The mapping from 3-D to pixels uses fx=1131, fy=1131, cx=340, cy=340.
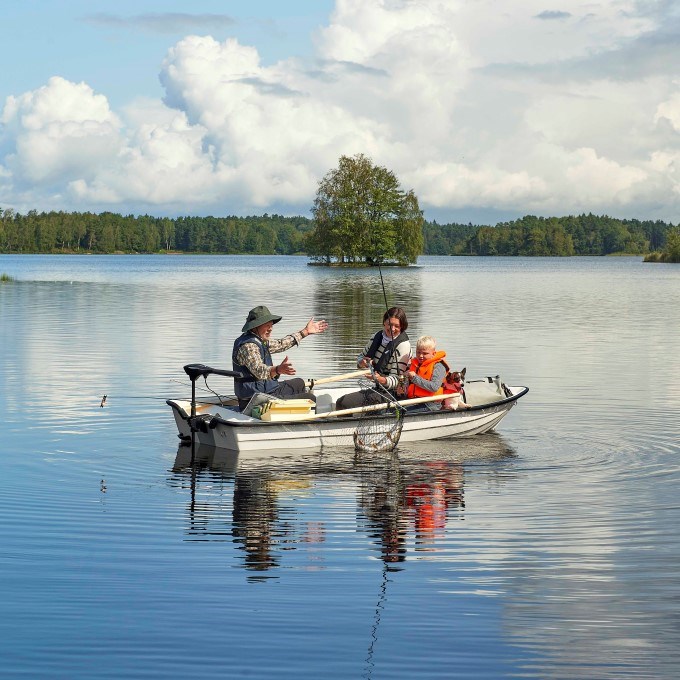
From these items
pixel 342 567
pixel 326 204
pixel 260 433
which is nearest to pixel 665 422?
pixel 260 433

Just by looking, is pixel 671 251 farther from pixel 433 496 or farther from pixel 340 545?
pixel 340 545

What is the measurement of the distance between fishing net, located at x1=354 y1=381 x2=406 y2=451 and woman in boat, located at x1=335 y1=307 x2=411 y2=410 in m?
0.19

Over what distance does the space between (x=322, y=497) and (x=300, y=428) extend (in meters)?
2.49

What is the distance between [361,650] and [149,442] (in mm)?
9094

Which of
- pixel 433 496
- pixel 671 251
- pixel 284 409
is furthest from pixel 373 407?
pixel 671 251

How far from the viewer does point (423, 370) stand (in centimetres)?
1585

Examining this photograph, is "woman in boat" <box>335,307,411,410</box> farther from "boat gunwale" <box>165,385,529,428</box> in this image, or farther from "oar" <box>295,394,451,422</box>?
"boat gunwale" <box>165,385,529,428</box>

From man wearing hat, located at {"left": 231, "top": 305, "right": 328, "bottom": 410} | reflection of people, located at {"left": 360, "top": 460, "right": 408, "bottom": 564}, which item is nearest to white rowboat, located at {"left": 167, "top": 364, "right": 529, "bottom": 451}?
man wearing hat, located at {"left": 231, "top": 305, "right": 328, "bottom": 410}

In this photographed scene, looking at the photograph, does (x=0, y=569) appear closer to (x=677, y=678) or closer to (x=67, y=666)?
(x=67, y=666)

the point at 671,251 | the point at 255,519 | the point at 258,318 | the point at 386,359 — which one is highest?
the point at 671,251

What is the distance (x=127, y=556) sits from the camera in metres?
9.70

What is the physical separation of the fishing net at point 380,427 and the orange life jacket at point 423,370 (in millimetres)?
472

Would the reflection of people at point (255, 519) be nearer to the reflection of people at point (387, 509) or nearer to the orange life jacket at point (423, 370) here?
the reflection of people at point (387, 509)

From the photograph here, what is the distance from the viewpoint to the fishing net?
1519 cm
